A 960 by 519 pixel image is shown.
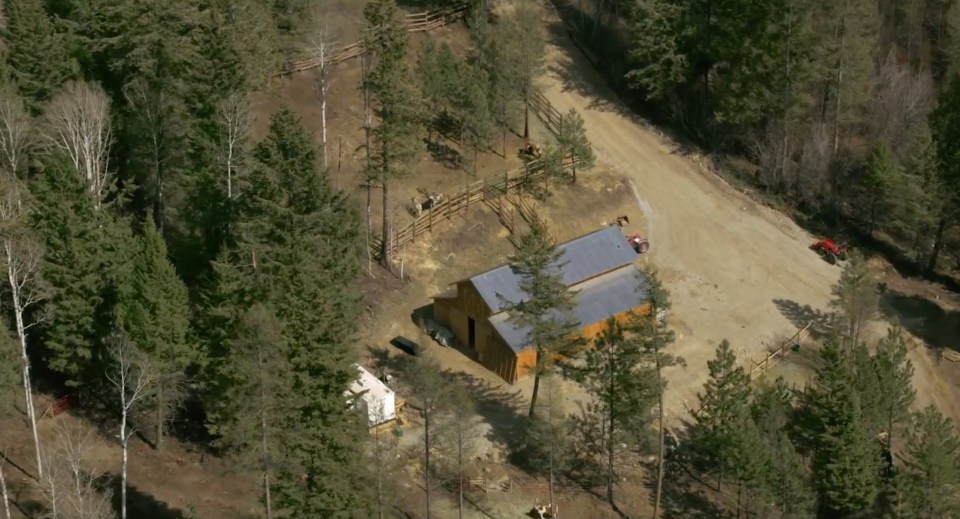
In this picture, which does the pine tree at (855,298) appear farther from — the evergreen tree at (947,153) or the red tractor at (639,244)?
the red tractor at (639,244)

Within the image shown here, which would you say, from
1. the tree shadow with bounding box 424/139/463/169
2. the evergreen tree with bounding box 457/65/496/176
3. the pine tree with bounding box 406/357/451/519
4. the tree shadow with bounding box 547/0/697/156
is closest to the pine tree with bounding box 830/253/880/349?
the tree shadow with bounding box 547/0/697/156

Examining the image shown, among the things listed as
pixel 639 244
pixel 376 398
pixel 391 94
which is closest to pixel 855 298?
pixel 639 244

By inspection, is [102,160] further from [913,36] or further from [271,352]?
[913,36]

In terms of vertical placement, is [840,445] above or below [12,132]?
below

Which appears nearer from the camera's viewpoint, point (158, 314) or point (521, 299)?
point (158, 314)

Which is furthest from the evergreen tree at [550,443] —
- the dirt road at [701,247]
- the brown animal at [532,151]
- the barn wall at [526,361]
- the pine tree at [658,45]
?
the pine tree at [658,45]

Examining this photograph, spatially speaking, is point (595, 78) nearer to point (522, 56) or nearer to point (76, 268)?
point (522, 56)

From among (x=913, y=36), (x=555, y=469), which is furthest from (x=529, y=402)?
(x=913, y=36)
